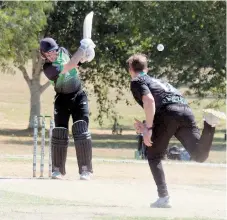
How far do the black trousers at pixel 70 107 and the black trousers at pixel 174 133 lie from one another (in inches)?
80.7

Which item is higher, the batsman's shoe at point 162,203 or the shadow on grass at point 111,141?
the batsman's shoe at point 162,203

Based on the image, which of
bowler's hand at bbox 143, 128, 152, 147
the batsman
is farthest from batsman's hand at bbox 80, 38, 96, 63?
bowler's hand at bbox 143, 128, 152, 147

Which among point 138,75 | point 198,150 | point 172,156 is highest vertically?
point 138,75

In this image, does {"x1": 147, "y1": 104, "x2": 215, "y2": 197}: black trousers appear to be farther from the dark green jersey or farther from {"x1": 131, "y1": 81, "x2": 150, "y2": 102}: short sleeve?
the dark green jersey

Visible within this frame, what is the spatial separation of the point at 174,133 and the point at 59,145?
2.59 meters

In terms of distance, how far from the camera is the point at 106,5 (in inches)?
1437

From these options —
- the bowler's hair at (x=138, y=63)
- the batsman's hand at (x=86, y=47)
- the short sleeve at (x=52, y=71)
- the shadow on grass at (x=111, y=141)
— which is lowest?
the shadow on grass at (x=111, y=141)

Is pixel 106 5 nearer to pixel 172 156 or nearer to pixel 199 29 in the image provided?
pixel 199 29

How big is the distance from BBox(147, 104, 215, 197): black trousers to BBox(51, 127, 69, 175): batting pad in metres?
Result: 2.32

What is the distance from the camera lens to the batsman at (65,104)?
11109 millimetres

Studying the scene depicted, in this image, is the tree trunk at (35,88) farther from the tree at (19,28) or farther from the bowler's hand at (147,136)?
the bowler's hand at (147,136)

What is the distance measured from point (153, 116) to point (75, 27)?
2750cm

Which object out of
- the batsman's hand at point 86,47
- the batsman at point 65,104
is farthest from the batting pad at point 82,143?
the batsman's hand at point 86,47

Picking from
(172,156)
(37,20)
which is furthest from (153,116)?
(37,20)
